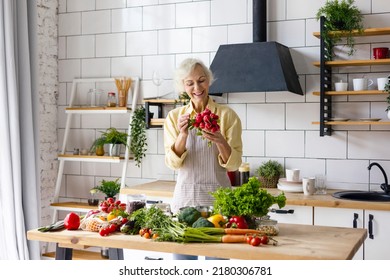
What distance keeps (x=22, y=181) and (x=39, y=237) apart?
2.23m

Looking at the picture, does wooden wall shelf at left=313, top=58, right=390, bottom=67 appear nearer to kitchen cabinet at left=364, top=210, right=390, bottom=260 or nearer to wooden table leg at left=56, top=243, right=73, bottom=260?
kitchen cabinet at left=364, top=210, right=390, bottom=260

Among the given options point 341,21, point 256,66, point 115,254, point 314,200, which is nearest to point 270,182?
point 314,200

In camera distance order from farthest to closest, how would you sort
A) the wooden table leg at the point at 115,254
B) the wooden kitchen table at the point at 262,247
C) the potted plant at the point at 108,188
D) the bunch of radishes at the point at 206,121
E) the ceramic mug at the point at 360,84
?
the potted plant at the point at 108,188 < the ceramic mug at the point at 360,84 < the wooden table leg at the point at 115,254 < the bunch of radishes at the point at 206,121 < the wooden kitchen table at the point at 262,247

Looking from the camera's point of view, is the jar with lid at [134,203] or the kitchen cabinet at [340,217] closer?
the jar with lid at [134,203]

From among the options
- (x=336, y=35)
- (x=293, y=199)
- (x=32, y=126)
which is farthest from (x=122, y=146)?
(x=336, y=35)

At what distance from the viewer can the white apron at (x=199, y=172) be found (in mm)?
3461

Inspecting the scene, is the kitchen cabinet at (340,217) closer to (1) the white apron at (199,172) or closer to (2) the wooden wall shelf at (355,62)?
(1) the white apron at (199,172)

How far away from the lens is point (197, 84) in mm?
3402

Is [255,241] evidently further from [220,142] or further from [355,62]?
[355,62]

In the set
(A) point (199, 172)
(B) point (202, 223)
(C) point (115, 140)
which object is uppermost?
(C) point (115, 140)

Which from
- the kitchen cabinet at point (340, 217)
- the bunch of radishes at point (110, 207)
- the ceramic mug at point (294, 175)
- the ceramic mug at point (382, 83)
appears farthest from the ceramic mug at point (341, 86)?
the bunch of radishes at point (110, 207)

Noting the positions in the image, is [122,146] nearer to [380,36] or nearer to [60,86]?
[60,86]

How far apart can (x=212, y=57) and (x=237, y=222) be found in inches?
100

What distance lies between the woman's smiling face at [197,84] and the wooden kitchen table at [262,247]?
998 millimetres
